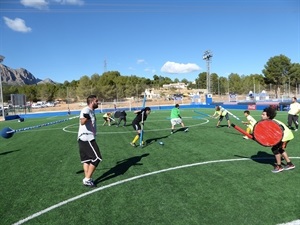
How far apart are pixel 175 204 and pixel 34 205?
2.84m

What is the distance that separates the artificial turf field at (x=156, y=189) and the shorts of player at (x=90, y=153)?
2.15 ft

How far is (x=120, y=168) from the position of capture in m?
8.11

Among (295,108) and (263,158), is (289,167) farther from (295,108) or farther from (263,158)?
(295,108)

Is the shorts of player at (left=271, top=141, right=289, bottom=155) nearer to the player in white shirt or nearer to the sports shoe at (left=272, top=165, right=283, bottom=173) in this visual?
the sports shoe at (left=272, top=165, right=283, bottom=173)

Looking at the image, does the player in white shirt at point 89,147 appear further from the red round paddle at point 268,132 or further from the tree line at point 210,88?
the tree line at point 210,88

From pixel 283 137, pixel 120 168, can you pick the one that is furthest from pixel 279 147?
pixel 120 168

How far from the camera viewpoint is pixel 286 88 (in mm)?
80125

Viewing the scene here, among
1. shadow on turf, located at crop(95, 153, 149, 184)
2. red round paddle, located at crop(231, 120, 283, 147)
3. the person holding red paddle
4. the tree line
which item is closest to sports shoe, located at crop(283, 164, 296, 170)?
the person holding red paddle

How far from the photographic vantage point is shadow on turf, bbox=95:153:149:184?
284 inches

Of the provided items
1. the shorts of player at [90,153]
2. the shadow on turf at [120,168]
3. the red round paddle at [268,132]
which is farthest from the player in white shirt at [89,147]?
the red round paddle at [268,132]

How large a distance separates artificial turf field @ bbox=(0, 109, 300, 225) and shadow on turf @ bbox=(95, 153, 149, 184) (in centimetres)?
3

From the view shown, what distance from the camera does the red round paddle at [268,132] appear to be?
6.60m

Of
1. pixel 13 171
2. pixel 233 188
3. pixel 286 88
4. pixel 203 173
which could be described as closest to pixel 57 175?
pixel 13 171

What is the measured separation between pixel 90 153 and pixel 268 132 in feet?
14.5
